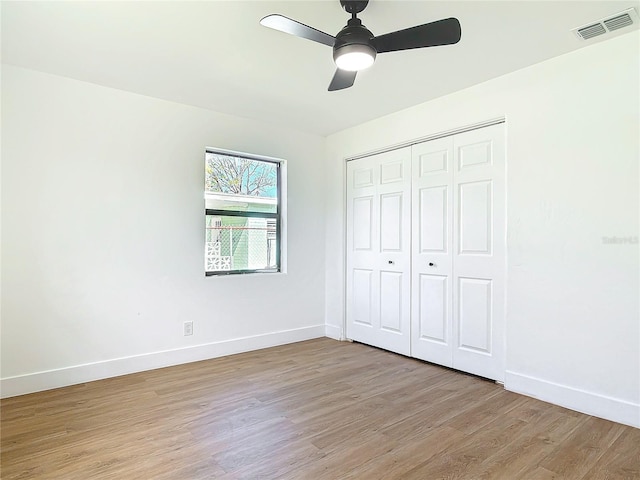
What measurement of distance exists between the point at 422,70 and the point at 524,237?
1478mm

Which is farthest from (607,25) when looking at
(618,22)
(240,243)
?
(240,243)

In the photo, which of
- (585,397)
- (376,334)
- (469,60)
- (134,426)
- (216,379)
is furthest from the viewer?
(376,334)

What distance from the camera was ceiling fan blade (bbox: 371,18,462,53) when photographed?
1771 mm

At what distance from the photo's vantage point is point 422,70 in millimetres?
2771

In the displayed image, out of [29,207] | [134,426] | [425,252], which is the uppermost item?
[29,207]

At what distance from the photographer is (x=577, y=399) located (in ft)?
8.05

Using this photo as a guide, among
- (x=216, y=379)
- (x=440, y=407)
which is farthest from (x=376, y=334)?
(x=216, y=379)

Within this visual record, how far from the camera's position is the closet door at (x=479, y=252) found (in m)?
2.92

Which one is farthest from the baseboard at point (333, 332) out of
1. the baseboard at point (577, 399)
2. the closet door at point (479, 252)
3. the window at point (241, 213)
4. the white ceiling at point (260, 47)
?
the white ceiling at point (260, 47)

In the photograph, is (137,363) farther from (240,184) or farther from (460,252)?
(460,252)

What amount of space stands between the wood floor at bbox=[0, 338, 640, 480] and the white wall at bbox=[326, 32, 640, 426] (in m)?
0.27

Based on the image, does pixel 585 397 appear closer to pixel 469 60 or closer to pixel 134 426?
pixel 469 60

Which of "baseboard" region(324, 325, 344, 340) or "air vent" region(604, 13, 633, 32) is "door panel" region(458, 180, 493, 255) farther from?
"baseboard" region(324, 325, 344, 340)

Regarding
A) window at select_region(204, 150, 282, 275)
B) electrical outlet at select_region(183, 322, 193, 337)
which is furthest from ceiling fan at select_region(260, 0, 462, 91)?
electrical outlet at select_region(183, 322, 193, 337)
